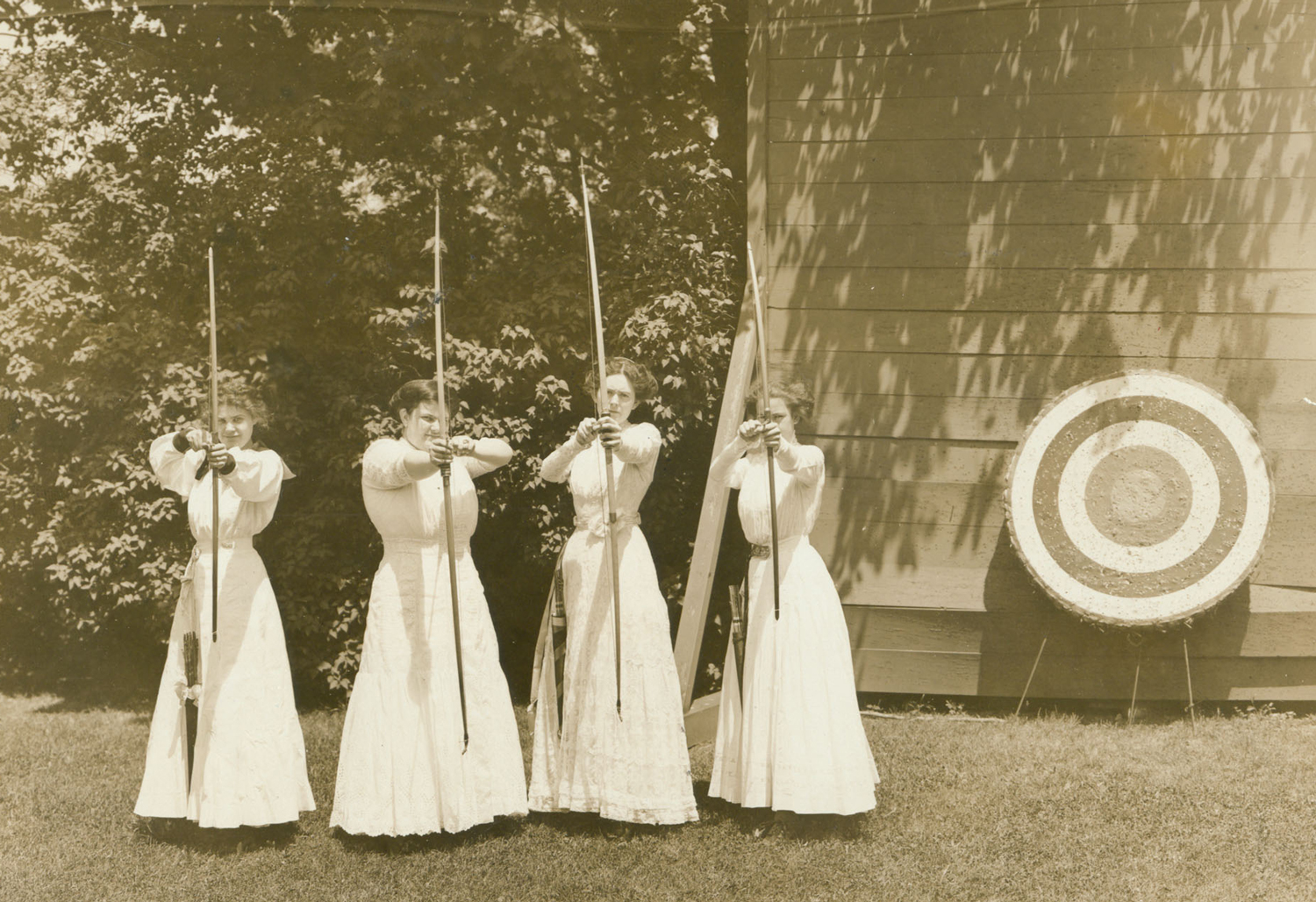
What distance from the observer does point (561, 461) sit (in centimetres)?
409

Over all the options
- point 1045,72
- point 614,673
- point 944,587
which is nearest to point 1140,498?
point 944,587

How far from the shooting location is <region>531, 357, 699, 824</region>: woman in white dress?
13.0ft

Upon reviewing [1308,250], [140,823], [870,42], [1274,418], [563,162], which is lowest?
[140,823]

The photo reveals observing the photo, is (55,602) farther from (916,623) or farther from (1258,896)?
(1258,896)

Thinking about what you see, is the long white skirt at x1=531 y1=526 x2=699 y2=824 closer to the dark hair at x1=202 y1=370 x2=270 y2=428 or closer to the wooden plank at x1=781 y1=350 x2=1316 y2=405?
the dark hair at x1=202 y1=370 x2=270 y2=428

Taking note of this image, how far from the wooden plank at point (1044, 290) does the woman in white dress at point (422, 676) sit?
6.50 feet

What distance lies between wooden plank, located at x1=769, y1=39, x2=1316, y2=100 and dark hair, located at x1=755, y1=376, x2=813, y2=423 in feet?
6.11

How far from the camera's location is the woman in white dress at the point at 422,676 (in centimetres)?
380

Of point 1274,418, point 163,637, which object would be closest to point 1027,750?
point 1274,418

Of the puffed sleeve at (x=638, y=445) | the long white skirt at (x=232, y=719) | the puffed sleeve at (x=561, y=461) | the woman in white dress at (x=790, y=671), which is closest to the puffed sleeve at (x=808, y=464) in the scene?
the woman in white dress at (x=790, y=671)

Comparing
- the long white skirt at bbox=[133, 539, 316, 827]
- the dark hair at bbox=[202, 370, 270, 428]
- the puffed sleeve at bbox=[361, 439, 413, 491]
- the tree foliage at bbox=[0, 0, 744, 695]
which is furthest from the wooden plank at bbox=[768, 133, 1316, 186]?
the long white skirt at bbox=[133, 539, 316, 827]

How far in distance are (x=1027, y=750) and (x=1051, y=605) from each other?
743 millimetres

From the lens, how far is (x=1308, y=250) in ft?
16.8

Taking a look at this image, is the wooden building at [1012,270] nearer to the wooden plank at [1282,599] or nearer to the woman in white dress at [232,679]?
the wooden plank at [1282,599]
